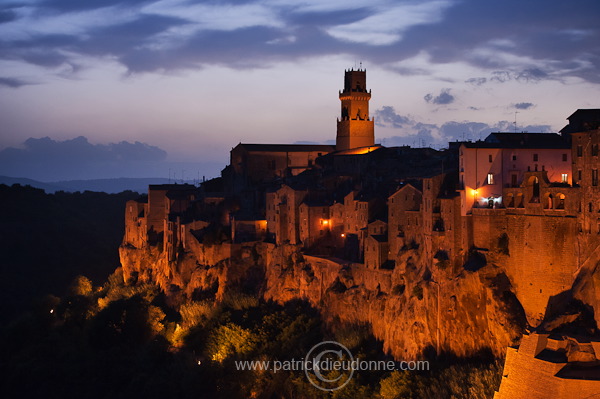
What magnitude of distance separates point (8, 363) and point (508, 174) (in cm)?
4819

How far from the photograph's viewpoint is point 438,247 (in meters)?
41.8

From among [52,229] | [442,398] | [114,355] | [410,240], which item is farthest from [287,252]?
[52,229]

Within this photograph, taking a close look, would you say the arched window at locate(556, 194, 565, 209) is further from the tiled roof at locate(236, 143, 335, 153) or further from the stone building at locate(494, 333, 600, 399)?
Result: the tiled roof at locate(236, 143, 335, 153)

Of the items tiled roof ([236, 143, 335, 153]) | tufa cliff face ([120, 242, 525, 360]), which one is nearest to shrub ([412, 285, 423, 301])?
tufa cliff face ([120, 242, 525, 360])

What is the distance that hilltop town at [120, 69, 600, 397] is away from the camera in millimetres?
34531

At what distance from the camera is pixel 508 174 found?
41312 mm

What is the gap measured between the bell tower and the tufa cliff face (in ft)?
64.4

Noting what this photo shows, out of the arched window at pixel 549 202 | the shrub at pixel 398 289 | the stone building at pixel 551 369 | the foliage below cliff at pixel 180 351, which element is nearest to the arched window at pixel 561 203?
the arched window at pixel 549 202

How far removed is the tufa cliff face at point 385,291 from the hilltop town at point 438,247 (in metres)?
0.09

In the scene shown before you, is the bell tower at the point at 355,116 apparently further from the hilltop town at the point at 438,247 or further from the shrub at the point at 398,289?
the shrub at the point at 398,289

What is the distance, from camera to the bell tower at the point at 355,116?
7719 cm

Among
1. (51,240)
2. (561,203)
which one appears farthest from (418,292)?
(51,240)

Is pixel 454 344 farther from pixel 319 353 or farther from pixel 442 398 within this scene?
pixel 319 353

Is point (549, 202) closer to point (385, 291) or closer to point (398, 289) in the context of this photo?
point (398, 289)
